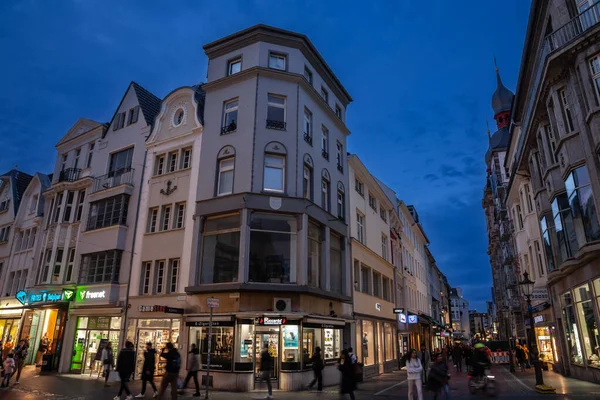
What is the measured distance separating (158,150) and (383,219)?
1910cm

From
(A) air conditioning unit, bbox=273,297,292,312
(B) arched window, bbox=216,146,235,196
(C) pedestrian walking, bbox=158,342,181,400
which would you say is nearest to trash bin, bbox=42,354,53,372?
(B) arched window, bbox=216,146,235,196

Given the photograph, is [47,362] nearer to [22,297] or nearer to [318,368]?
[22,297]

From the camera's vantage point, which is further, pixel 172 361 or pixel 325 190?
pixel 325 190

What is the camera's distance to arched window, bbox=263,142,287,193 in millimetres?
20203

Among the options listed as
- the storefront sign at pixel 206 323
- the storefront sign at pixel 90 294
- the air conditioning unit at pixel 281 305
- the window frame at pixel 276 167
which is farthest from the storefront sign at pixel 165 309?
the window frame at pixel 276 167

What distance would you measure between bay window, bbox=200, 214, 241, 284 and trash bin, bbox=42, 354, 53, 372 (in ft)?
36.0

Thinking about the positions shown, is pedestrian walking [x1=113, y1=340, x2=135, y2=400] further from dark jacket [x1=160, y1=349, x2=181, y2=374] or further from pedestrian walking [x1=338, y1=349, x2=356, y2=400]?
pedestrian walking [x1=338, y1=349, x2=356, y2=400]

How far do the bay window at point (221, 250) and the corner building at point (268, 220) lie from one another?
50 mm

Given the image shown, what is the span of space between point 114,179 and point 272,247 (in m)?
12.5

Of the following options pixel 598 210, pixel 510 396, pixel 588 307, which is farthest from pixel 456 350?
pixel 598 210

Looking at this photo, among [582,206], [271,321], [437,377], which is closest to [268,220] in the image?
[271,321]

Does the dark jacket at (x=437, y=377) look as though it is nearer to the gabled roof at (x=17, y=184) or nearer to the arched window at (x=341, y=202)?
the arched window at (x=341, y=202)

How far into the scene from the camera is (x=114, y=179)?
25.7 metres

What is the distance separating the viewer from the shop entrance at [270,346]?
17.4 metres
